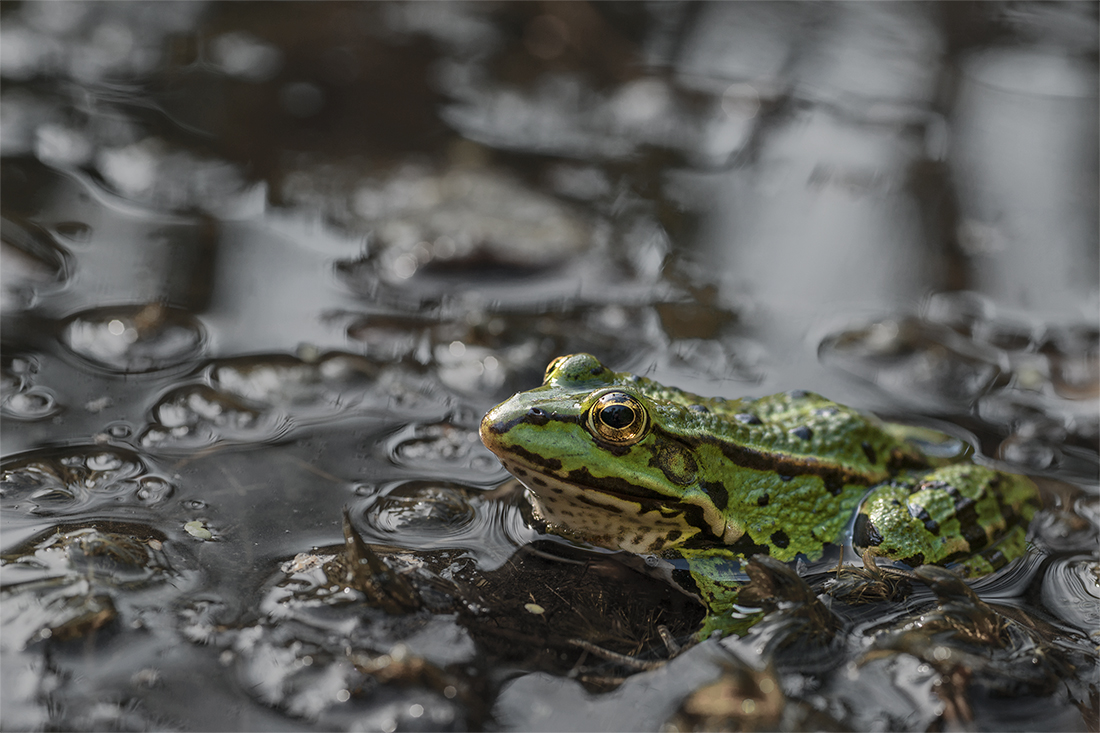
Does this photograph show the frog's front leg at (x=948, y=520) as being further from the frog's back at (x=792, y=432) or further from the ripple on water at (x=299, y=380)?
the ripple on water at (x=299, y=380)

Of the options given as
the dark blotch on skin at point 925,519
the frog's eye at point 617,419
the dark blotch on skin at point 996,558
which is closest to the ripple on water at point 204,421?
the frog's eye at point 617,419

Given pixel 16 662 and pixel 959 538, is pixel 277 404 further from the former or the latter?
pixel 959 538

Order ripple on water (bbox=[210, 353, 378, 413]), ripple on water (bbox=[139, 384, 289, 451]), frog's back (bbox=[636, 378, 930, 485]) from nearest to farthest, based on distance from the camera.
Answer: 1. frog's back (bbox=[636, 378, 930, 485])
2. ripple on water (bbox=[139, 384, 289, 451])
3. ripple on water (bbox=[210, 353, 378, 413])

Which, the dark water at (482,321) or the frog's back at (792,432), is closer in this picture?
the dark water at (482,321)

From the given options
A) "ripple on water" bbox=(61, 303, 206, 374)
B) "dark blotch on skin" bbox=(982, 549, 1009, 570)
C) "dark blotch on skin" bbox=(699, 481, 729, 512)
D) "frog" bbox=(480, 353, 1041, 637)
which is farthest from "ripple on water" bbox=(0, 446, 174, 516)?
"dark blotch on skin" bbox=(982, 549, 1009, 570)

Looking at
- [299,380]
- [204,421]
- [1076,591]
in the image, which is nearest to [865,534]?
[1076,591]

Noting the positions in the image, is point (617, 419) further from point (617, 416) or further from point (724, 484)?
point (724, 484)

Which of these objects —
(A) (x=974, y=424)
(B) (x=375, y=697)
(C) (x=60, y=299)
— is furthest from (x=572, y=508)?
(C) (x=60, y=299)

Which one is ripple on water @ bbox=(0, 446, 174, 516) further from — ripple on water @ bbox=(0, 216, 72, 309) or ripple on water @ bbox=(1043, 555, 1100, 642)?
ripple on water @ bbox=(1043, 555, 1100, 642)
